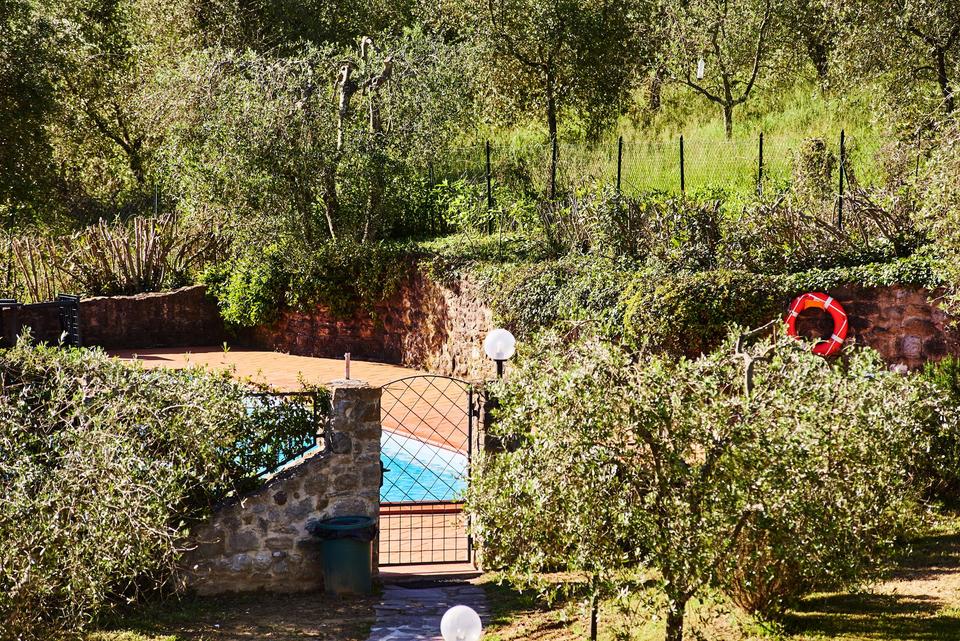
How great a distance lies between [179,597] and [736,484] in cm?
461

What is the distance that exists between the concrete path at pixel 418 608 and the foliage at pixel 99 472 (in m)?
1.60

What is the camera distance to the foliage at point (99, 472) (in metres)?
6.54

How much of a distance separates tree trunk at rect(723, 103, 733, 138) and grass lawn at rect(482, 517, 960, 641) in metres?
13.9

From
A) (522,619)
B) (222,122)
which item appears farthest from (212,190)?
(522,619)

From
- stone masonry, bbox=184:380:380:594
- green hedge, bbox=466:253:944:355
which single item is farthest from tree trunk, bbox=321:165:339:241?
stone masonry, bbox=184:380:380:594

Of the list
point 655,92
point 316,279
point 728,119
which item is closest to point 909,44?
point 728,119

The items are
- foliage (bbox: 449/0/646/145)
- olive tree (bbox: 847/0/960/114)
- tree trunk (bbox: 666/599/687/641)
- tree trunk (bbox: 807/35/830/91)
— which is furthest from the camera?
tree trunk (bbox: 807/35/830/91)

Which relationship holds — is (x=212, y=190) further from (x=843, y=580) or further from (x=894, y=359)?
(x=843, y=580)

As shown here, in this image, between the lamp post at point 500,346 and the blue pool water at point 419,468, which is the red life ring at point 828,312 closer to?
the lamp post at point 500,346

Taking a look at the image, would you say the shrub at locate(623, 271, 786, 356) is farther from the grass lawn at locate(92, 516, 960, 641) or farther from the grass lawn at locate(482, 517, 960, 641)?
the grass lawn at locate(482, 517, 960, 641)

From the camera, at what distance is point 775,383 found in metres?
6.46

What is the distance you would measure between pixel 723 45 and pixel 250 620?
1907 centimetres

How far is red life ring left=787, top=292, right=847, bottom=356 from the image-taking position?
39.0ft

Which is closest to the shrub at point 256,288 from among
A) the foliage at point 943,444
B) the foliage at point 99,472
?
the foliage at point 99,472
